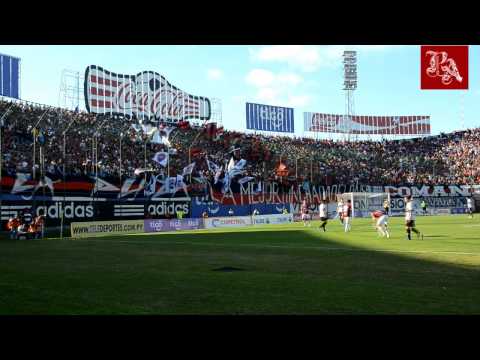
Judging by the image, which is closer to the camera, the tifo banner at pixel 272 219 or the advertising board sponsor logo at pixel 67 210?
the advertising board sponsor logo at pixel 67 210

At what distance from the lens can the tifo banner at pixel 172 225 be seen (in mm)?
40809

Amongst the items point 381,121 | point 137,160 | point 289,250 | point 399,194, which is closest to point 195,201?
point 137,160

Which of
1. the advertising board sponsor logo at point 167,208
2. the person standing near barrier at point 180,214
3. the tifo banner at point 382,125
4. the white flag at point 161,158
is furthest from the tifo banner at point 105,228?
the tifo banner at point 382,125

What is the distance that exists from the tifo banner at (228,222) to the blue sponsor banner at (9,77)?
21.7 metres

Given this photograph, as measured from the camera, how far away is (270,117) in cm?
8919

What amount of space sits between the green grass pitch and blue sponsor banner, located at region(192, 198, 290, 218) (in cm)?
2339

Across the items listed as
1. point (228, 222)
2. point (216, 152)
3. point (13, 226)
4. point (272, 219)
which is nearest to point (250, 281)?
point (13, 226)

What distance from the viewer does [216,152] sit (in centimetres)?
5988

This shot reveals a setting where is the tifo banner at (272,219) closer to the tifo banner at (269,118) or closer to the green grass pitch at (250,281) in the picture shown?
the green grass pitch at (250,281)

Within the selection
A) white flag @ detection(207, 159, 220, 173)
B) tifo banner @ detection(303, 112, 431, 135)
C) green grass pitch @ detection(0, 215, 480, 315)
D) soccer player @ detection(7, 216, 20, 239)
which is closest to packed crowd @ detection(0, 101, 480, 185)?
white flag @ detection(207, 159, 220, 173)
